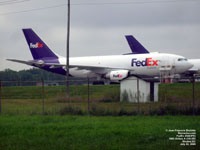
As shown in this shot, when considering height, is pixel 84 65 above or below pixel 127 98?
above

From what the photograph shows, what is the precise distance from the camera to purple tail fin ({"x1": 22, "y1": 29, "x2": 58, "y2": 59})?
43094 millimetres

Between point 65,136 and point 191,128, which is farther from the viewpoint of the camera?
point 191,128

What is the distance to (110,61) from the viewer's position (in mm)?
39250

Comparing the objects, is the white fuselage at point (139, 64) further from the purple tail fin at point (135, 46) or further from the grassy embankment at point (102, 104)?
the purple tail fin at point (135, 46)

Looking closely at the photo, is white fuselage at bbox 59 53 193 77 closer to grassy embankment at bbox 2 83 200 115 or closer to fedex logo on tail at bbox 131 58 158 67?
fedex logo on tail at bbox 131 58 158 67

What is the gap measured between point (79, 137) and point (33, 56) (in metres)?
33.8

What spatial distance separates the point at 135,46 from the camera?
5562 cm

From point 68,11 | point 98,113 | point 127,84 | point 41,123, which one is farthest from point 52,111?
point 68,11

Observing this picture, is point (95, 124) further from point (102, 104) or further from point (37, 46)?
point (37, 46)

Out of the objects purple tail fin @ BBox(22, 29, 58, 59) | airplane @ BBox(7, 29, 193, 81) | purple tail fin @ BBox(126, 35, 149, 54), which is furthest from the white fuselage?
purple tail fin @ BBox(126, 35, 149, 54)

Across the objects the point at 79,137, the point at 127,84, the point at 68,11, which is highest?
the point at 68,11

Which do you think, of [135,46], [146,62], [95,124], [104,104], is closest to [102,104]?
[104,104]

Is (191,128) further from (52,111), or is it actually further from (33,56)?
(33,56)

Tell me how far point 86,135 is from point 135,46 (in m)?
45.2
